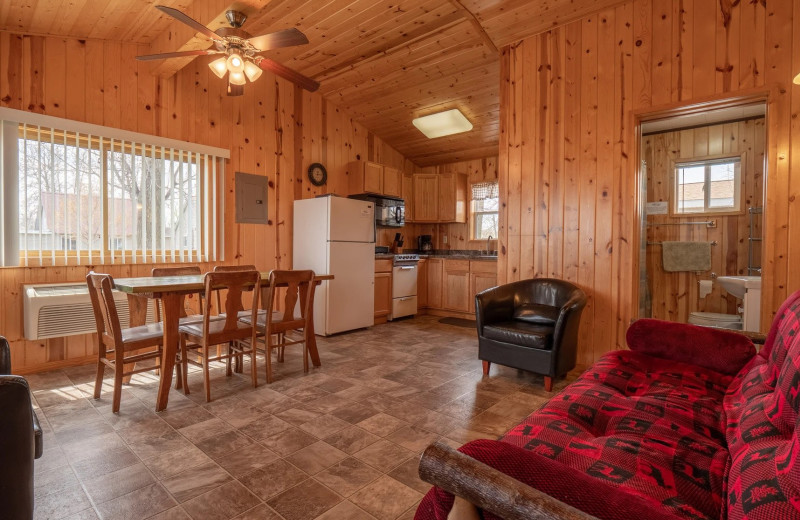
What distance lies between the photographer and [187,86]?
4.10m

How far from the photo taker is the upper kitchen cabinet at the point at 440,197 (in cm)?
630

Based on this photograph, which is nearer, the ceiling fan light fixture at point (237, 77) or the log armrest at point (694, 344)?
the log armrest at point (694, 344)

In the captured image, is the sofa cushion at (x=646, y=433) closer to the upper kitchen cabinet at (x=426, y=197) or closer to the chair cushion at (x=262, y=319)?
the chair cushion at (x=262, y=319)

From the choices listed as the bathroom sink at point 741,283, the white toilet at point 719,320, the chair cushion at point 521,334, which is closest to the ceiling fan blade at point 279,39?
the chair cushion at point 521,334

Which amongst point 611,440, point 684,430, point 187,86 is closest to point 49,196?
point 187,86

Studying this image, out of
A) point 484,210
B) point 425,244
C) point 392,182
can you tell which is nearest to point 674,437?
point 392,182

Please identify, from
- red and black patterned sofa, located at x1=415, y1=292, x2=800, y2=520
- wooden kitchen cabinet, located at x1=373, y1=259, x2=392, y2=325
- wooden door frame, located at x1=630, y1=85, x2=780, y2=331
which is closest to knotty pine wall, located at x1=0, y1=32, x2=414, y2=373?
wooden kitchen cabinet, located at x1=373, y1=259, x2=392, y2=325

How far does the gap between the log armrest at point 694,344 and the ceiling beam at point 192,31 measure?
3206 mm

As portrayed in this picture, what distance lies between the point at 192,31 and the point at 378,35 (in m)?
1.83

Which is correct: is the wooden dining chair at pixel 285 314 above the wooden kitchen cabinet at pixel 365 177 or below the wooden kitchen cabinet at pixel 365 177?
below

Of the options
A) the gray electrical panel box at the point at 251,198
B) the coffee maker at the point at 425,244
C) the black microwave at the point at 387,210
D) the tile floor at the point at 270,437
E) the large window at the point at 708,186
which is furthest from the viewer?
the coffee maker at the point at 425,244

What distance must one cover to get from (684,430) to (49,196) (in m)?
4.47

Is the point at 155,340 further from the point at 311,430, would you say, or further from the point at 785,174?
the point at 785,174

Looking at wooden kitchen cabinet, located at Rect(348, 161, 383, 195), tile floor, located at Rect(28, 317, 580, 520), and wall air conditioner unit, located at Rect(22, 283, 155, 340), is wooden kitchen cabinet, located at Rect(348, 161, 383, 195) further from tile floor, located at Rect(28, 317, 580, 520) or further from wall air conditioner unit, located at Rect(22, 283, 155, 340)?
wall air conditioner unit, located at Rect(22, 283, 155, 340)
